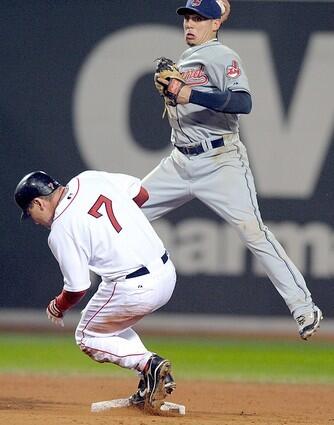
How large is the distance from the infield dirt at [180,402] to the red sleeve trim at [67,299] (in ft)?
1.92

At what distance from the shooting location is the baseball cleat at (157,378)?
5.92 metres

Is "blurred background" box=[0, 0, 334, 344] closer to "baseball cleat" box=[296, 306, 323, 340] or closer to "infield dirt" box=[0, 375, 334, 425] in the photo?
"infield dirt" box=[0, 375, 334, 425]

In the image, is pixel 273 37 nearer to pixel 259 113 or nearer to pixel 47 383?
pixel 259 113

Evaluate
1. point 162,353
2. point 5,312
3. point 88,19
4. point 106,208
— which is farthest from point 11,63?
point 106,208

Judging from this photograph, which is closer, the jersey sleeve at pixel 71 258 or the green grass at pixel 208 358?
the jersey sleeve at pixel 71 258

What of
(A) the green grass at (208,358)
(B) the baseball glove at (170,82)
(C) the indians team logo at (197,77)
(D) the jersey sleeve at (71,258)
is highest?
(B) the baseball glove at (170,82)

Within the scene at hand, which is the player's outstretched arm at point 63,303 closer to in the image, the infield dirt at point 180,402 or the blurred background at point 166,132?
the infield dirt at point 180,402

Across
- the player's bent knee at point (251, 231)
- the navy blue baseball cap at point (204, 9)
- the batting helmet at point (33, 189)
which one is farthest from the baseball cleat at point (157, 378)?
the navy blue baseball cap at point (204, 9)

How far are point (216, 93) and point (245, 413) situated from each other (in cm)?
199

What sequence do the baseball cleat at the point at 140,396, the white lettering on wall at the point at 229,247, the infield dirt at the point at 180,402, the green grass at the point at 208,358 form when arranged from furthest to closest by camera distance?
the white lettering on wall at the point at 229,247 < the green grass at the point at 208,358 < the baseball cleat at the point at 140,396 < the infield dirt at the point at 180,402

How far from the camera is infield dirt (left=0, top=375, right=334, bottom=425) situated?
5496 mm

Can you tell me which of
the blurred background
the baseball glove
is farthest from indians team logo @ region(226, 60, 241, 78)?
the blurred background

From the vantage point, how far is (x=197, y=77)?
255 inches

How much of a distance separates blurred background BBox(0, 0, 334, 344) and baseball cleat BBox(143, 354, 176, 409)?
3.50 meters
